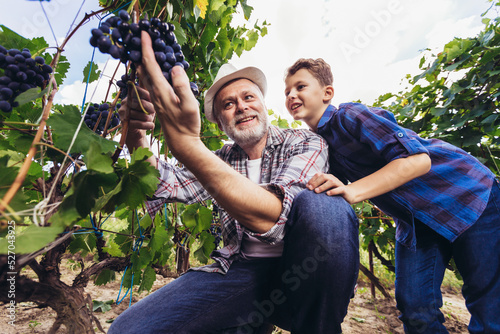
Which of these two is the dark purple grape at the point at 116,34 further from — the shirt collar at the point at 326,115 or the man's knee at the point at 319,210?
the shirt collar at the point at 326,115

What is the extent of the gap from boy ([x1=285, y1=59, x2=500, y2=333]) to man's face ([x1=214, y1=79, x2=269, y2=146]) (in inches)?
17.0

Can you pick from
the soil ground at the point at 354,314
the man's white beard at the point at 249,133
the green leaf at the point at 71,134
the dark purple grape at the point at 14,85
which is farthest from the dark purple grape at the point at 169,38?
the soil ground at the point at 354,314

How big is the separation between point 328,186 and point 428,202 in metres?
0.91

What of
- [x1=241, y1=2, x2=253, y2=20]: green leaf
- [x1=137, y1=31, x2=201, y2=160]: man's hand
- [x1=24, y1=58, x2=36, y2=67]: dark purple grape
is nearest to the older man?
[x1=137, y1=31, x2=201, y2=160]: man's hand

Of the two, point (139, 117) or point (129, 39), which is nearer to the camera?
point (129, 39)

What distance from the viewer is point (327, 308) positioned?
3.41ft

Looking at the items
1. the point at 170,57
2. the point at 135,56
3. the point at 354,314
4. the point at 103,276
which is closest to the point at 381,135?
the point at 170,57

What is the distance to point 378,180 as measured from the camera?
1327mm

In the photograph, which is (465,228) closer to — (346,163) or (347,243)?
(346,163)

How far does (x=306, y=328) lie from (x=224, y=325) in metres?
0.51

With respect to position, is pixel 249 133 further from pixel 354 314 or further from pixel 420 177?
pixel 354 314

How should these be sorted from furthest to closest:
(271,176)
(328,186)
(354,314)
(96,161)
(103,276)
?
(354,314) < (103,276) < (271,176) < (328,186) < (96,161)

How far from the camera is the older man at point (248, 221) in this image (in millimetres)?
922

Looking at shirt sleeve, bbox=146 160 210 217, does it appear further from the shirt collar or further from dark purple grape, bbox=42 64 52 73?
the shirt collar
